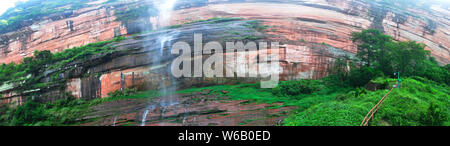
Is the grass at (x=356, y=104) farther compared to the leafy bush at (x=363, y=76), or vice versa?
the leafy bush at (x=363, y=76)

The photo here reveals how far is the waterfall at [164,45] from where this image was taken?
433 inches

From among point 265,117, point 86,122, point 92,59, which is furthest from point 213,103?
point 92,59

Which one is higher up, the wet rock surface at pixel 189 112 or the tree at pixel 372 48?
the tree at pixel 372 48

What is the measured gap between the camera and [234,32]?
13.9 m

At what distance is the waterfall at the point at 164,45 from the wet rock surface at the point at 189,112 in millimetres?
90

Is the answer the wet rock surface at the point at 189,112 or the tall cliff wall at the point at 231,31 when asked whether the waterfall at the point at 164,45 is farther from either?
the tall cliff wall at the point at 231,31

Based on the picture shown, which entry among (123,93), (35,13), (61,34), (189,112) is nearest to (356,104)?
(189,112)

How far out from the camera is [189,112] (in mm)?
10219

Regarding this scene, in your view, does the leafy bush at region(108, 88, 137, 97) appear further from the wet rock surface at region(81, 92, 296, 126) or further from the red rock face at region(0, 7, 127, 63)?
the red rock face at region(0, 7, 127, 63)

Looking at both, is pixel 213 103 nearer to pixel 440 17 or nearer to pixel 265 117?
pixel 265 117

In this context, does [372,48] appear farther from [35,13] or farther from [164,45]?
[35,13]

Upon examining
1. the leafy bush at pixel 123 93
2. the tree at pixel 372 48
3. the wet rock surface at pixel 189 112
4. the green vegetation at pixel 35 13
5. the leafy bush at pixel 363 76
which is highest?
the green vegetation at pixel 35 13

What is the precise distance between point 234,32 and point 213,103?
15.8ft

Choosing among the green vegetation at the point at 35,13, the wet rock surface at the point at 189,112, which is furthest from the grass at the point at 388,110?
the green vegetation at the point at 35,13
